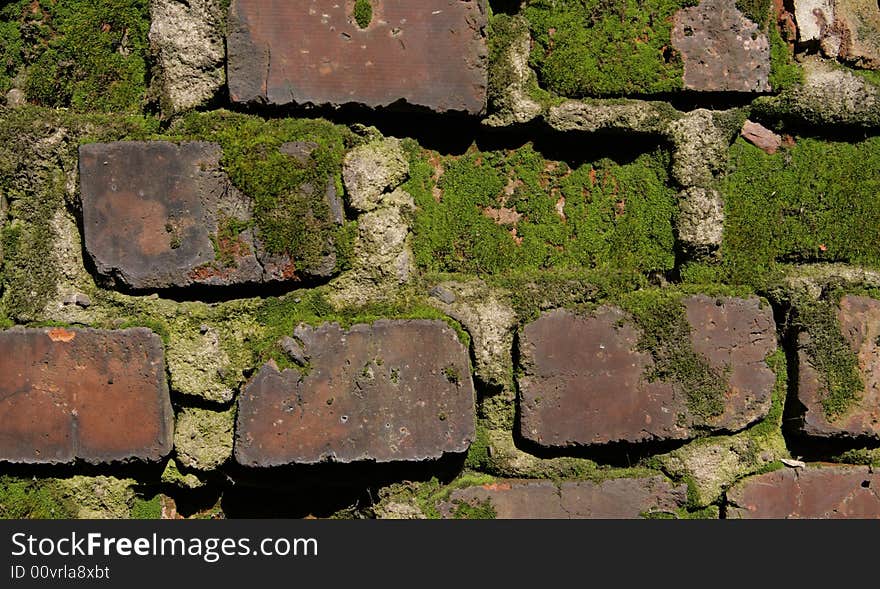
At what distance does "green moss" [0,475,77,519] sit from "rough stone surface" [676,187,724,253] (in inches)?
36.9

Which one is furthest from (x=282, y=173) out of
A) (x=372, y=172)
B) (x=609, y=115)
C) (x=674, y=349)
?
(x=674, y=349)

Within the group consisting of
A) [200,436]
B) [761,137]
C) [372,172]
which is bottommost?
[200,436]

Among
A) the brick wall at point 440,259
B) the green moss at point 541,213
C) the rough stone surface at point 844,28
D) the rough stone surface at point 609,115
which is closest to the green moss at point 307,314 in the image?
the brick wall at point 440,259

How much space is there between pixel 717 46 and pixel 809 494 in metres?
0.67

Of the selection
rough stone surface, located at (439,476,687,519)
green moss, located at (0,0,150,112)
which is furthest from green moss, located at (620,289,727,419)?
green moss, located at (0,0,150,112)

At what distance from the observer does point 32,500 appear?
1.04 metres

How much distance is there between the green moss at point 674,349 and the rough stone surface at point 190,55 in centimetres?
64

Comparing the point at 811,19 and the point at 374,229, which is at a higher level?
the point at 811,19

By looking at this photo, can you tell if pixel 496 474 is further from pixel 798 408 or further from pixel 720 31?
pixel 720 31

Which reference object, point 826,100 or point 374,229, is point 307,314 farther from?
point 826,100

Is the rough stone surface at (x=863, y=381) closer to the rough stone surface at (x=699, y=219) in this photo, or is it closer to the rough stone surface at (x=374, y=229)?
the rough stone surface at (x=699, y=219)

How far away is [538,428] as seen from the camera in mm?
1072

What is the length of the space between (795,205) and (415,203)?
0.57 metres
